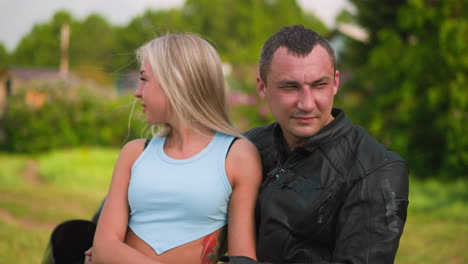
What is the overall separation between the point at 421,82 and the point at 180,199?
30.0 ft

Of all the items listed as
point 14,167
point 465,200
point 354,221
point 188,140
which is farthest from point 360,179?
point 14,167

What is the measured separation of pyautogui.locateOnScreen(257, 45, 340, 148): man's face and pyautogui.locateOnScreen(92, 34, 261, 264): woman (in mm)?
293

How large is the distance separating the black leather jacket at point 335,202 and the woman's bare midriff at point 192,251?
213 mm

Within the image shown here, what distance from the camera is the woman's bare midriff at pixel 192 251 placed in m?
2.14

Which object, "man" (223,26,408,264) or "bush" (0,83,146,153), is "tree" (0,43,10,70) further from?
"man" (223,26,408,264)

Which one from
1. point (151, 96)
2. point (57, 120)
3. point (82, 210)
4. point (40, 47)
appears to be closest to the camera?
point (151, 96)

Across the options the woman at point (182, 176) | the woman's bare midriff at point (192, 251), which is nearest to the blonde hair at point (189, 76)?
the woman at point (182, 176)

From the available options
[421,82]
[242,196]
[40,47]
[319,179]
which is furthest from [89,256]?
[40,47]

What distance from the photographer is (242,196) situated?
2133 millimetres

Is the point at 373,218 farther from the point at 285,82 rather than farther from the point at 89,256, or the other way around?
the point at 89,256

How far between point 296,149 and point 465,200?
7538 mm

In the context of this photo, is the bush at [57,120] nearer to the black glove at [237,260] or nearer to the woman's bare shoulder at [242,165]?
the woman's bare shoulder at [242,165]

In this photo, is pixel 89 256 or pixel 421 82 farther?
pixel 421 82

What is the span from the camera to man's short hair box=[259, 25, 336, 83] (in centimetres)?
197
